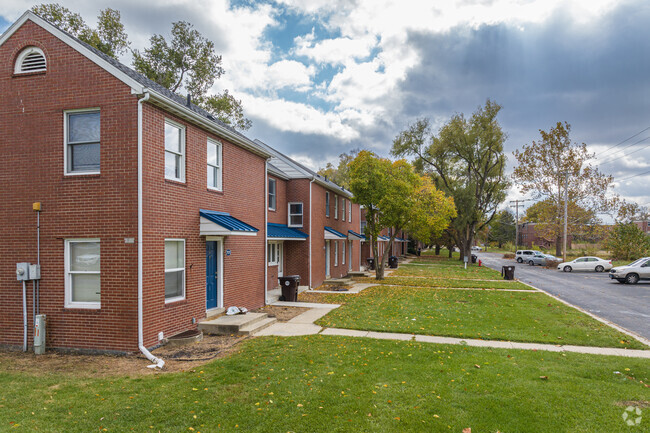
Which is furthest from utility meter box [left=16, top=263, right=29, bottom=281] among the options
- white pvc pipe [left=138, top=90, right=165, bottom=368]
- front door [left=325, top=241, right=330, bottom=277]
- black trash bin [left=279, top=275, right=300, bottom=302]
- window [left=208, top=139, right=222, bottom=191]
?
front door [left=325, top=241, right=330, bottom=277]

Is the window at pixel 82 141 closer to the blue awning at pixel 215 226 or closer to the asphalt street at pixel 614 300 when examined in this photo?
the blue awning at pixel 215 226

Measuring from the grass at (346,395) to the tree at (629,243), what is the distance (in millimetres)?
40588

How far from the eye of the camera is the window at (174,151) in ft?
31.7

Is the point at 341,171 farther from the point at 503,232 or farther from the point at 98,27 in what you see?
the point at 503,232

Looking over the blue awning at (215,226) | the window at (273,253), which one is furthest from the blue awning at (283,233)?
the blue awning at (215,226)

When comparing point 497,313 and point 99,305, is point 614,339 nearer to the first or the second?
point 497,313

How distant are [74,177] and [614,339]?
13.9 metres

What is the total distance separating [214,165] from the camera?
38.4 ft

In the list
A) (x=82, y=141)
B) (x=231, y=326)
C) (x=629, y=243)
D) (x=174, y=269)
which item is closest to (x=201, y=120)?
(x=82, y=141)

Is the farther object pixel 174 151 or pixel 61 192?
pixel 174 151

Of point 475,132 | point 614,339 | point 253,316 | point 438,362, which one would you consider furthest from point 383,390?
point 475,132

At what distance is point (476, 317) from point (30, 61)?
14.7 metres

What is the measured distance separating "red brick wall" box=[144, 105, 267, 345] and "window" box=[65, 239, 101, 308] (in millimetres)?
→ 1347

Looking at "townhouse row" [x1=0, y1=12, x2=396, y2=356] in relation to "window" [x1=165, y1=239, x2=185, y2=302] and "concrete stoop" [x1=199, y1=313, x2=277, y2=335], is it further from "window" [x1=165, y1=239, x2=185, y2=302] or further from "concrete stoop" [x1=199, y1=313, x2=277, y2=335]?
"concrete stoop" [x1=199, y1=313, x2=277, y2=335]
